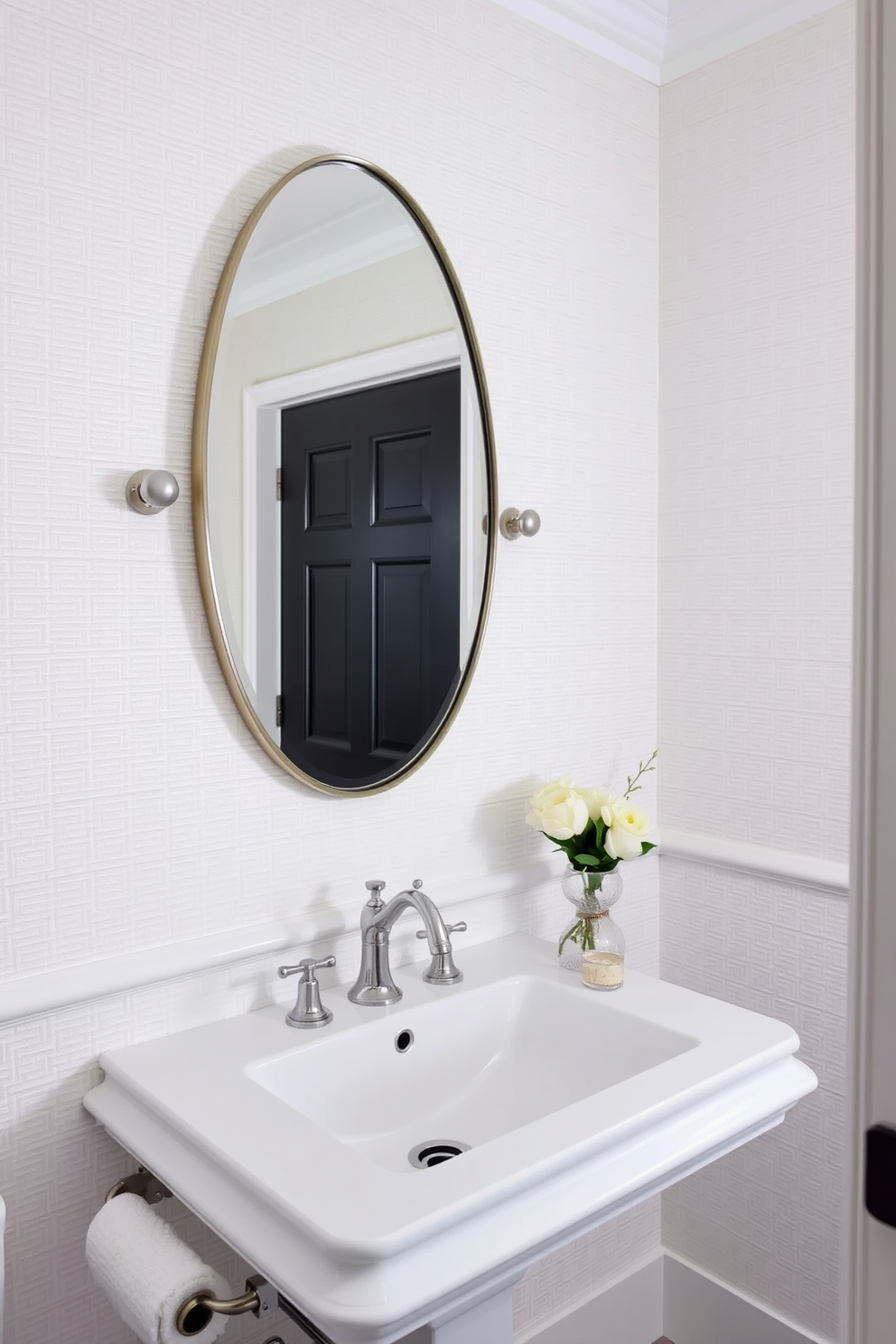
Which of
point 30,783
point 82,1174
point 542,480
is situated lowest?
point 82,1174

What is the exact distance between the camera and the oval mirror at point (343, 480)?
1.25 metres

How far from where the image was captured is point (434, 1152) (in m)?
1.23

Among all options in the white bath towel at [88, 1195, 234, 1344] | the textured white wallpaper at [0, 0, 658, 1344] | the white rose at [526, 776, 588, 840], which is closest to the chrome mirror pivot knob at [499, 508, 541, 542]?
the textured white wallpaper at [0, 0, 658, 1344]

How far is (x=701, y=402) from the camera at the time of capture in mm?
1796

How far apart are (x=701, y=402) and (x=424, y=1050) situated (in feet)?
3.90

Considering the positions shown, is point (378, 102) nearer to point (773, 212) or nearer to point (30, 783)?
point (773, 212)

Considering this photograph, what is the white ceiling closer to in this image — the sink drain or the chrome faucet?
the chrome faucet

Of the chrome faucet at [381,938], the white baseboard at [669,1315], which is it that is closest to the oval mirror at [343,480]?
the chrome faucet at [381,938]

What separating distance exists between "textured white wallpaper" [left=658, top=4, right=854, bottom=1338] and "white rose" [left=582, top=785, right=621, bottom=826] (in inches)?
14.7

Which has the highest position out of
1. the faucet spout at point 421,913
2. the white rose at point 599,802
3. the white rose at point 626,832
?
the white rose at point 599,802

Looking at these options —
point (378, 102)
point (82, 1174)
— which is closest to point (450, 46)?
point (378, 102)

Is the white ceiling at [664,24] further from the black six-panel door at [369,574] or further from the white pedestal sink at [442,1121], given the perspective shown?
the white pedestal sink at [442,1121]

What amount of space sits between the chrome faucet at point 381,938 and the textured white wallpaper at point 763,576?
2.24 ft

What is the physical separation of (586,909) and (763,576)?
25.5 inches
